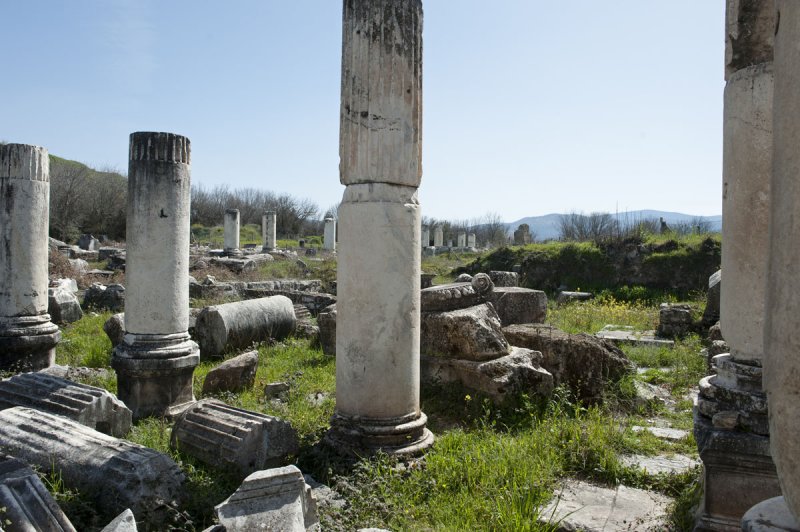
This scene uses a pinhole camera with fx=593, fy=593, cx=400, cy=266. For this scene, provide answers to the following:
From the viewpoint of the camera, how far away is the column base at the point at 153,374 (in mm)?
6598

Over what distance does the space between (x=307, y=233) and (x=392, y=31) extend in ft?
174

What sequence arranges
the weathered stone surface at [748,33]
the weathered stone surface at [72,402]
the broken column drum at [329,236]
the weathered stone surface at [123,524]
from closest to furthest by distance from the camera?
the weathered stone surface at [123,524] < the weathered stone surface at [748,33] < the weathered stone surface at [72,402] < the broken column drum at [329,236]

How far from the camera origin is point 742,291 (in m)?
3.76

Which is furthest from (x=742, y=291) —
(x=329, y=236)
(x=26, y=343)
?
(x=329, y=236)

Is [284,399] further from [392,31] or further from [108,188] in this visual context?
[108,188]

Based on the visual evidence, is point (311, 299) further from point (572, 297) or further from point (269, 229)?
point (269, 229)

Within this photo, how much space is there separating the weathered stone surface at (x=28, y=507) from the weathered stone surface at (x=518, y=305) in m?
7.99

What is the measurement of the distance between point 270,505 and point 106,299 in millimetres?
11901

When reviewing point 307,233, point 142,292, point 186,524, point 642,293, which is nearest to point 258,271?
point 642,293

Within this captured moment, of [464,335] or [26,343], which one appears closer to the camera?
[464,335]

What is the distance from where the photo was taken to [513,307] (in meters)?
10.7

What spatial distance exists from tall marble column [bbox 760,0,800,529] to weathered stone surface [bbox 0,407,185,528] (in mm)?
3749

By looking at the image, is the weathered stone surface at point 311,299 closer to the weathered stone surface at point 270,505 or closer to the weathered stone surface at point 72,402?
the weathered stone surface at point 72,402

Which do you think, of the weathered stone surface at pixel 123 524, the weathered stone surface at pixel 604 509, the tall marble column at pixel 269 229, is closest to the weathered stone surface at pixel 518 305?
the weathered stone surface at pixel 604 509
